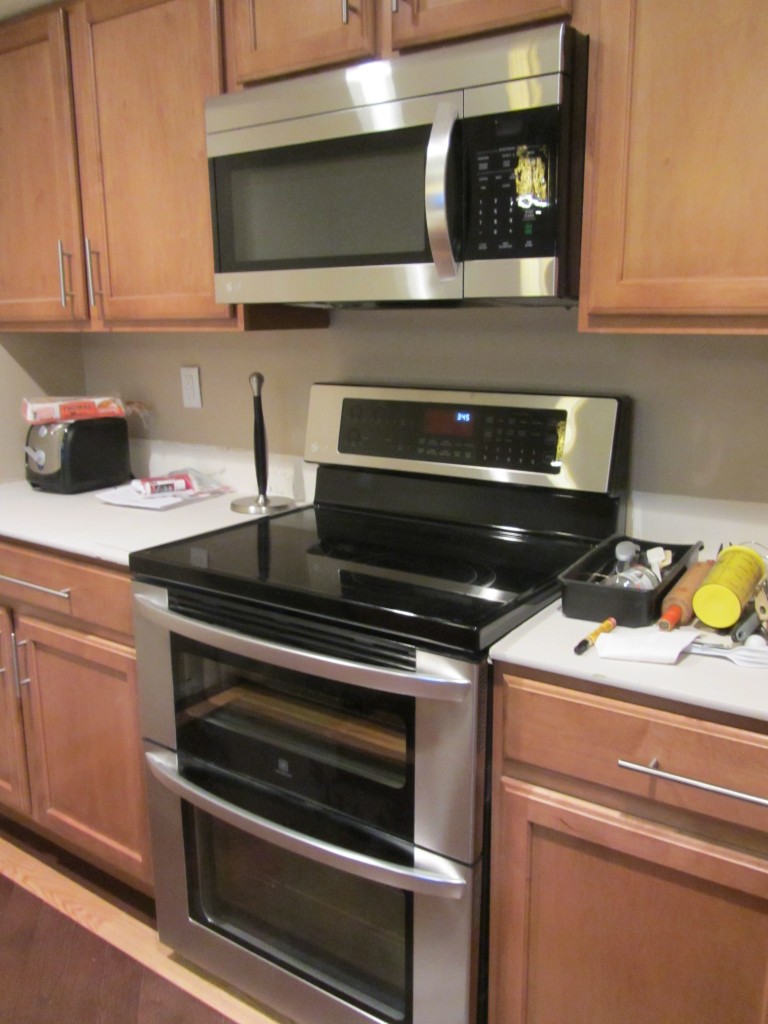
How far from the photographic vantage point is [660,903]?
108 centimetres

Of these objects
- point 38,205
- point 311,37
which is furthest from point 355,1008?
point 38,205

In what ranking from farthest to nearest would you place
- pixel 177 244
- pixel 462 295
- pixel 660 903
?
1. pixel 177 244
2. pixel 462 295
3. pixel 660 903

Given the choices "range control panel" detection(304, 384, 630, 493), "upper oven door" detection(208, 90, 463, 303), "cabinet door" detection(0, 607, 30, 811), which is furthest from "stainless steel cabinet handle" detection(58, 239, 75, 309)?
"cabinet door" detection(0, 607, 30, 811)

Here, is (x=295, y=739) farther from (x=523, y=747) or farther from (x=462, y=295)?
(x=462, y=295)

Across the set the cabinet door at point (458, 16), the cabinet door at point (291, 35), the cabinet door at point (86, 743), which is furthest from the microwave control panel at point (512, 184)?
the cabinet door at point (86, 743)

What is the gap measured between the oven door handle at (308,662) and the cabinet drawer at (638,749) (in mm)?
92

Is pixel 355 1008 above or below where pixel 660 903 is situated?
below

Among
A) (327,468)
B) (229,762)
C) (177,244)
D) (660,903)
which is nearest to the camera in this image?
(660,903)

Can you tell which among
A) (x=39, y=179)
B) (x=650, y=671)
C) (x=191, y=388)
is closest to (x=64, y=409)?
(x=191, y=388)

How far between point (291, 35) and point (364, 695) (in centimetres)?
120

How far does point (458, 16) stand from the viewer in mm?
1296

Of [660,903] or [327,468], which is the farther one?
[327,468]

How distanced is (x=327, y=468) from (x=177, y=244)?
595mm

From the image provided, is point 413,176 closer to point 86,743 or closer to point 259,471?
point 259,471
